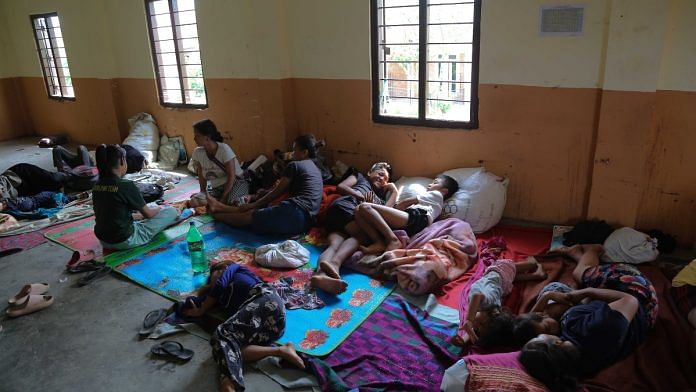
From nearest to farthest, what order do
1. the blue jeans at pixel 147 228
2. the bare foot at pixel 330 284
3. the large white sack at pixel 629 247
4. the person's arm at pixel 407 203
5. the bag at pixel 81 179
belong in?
the bare foot at pixel 330 284 < the large white sack at pixel 629 247 < the blue jeans at pixel 147 228 < the person's arm at pixel 407 203 < the bag at pixel 81 179

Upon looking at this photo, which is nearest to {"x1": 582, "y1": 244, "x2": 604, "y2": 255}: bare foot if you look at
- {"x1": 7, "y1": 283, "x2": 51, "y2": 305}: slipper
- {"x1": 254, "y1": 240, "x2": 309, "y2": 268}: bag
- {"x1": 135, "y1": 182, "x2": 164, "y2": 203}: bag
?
{"x1": 254, "y1": 240, "x2": 309, "y2": 268}: bag

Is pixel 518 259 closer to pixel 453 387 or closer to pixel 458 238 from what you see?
pixel 458 238

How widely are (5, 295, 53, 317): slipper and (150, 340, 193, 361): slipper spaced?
1.07 metres

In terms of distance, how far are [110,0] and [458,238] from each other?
6255 millimetres

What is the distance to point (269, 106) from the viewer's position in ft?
18.2

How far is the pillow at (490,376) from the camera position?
2113mm

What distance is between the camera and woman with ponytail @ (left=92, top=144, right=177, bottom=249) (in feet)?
12.3

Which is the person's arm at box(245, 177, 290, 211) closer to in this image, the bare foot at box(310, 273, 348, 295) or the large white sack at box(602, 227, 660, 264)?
the bare foot at box(310, 273, 348, 295)

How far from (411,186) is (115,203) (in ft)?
8.35

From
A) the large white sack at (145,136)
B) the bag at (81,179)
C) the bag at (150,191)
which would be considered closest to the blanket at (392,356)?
the bag at (150,191)

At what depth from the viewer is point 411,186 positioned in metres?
4.40

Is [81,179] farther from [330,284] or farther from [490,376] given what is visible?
[490,376]

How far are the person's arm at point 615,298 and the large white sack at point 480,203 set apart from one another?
143 centimetres

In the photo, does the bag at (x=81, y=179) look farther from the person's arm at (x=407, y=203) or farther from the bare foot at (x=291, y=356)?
the bare foot at (x=291, y=356)
